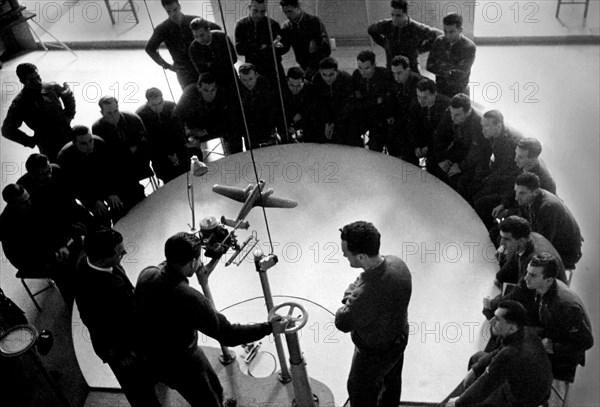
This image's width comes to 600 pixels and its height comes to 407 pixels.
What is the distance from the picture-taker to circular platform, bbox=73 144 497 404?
4.57m

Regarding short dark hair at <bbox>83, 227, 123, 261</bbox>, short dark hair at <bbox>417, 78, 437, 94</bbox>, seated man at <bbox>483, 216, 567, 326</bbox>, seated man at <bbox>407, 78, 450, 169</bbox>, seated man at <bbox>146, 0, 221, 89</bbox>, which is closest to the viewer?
short dark hair at <bbox>83, 227, 123, 261</bbox>

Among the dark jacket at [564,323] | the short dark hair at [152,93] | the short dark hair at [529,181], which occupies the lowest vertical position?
the dark jacket at [564,323]

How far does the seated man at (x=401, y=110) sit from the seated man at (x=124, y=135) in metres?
2.44

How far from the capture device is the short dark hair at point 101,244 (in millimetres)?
3975

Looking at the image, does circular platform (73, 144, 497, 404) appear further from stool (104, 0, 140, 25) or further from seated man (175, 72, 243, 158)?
stool (104, 0, 140, 25)

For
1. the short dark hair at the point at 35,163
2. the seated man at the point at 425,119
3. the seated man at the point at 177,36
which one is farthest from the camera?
the seated man at the point at 177,36

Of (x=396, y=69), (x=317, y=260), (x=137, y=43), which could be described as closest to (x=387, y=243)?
(x=317, y=260)

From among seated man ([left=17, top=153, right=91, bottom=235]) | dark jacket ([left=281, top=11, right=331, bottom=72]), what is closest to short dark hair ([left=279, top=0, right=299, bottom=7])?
dark jacket ([left=281, top=11, right=331, bottom=72])

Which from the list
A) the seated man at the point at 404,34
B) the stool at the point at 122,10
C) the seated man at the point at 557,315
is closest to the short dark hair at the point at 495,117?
the seated man at the point at 557,315

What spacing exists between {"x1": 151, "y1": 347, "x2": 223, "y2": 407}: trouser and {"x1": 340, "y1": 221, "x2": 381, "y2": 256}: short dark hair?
119 cm

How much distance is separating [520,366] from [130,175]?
156 inches

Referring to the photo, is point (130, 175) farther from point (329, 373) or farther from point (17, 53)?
point (17, 53)

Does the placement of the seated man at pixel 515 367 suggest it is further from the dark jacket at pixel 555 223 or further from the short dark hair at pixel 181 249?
the short dark hair at pixel 181 249

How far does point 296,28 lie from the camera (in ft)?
24.3
